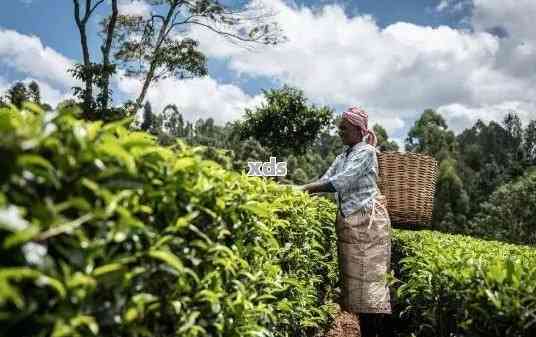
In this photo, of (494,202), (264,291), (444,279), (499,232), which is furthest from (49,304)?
(494,202)

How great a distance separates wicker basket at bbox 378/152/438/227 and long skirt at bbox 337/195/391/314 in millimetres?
1401

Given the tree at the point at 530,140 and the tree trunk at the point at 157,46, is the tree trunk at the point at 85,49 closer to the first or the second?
the tree trunk at the point at 157,46

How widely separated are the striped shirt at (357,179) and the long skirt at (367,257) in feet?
0.27

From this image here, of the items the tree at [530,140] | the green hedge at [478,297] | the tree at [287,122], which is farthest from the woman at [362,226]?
the tree at [530,140]

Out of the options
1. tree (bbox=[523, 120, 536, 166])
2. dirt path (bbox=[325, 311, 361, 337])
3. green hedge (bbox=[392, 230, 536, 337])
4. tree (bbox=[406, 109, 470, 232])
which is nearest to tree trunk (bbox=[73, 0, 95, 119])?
dirt path (bbox=[325, 311, 361, 337])

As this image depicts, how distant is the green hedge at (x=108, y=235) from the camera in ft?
4.51

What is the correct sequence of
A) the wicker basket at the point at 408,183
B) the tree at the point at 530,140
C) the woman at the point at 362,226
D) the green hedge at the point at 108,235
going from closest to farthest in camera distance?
the green hedge at the point at 108,235 < the woman at the point at 362,226 < the wicker basket at the point at 408,183 < the tree at the point at 530,140

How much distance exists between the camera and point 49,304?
145cm

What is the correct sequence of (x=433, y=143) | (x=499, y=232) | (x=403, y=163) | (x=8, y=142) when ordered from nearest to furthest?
(x=8, y=142) < (x=403, y=163) < (x=499, y=232) < (x=433, y=143)

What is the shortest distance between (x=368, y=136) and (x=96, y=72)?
1822 cm

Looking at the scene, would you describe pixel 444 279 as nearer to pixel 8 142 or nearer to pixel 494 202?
pixel 8 142

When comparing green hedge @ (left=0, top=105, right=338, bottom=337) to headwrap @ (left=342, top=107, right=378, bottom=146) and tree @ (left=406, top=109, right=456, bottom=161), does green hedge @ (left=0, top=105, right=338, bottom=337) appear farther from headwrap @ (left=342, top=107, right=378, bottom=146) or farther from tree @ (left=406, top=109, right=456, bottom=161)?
tree @ (left=406, top=109, right=456, bottom=161)

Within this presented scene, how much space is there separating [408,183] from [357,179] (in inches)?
64.5

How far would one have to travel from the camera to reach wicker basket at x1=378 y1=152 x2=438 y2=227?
636cm
